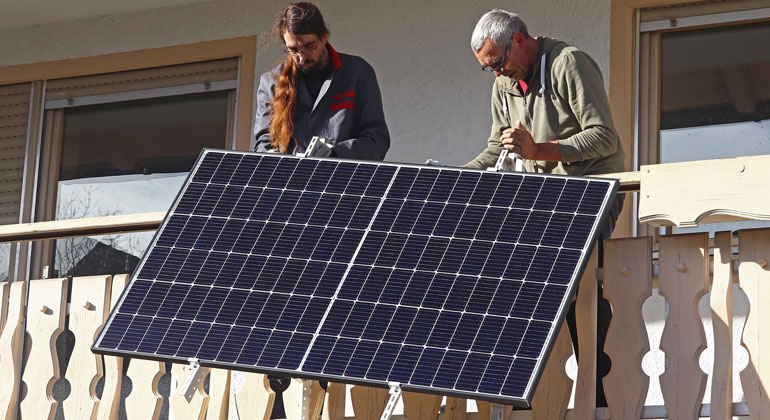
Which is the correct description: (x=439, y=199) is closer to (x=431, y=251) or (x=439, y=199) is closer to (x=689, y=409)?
(x=431, y=251)

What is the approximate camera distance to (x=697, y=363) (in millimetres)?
5621

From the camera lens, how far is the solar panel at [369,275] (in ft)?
16.6

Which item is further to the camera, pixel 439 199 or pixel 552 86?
pixel 552 86

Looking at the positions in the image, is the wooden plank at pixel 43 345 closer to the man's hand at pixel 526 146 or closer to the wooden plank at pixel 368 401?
the wooden plank at pixel 368 401

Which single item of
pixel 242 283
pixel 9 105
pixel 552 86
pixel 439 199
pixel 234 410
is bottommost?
pixel 234 410

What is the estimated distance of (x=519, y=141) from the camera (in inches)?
228

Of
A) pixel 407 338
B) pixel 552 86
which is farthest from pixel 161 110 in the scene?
pixel 407 338

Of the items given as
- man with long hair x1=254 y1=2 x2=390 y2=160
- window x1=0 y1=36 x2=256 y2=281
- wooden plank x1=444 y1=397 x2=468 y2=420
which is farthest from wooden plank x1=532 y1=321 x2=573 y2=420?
window x1=0 y1=36 x2=256 y2=281

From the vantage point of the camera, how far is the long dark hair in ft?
21.3

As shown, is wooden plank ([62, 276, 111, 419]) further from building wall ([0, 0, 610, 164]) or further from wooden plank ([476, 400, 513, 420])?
building wall ([0, 0, 610, 164])

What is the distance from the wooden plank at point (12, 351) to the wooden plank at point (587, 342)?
9.14ft

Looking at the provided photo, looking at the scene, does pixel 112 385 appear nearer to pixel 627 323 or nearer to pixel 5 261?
pixel 627 323

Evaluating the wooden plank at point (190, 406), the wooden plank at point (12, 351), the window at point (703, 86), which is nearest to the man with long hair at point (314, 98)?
the wooden plank at point (190, 406)

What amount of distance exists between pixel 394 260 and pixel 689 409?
4.33ft
